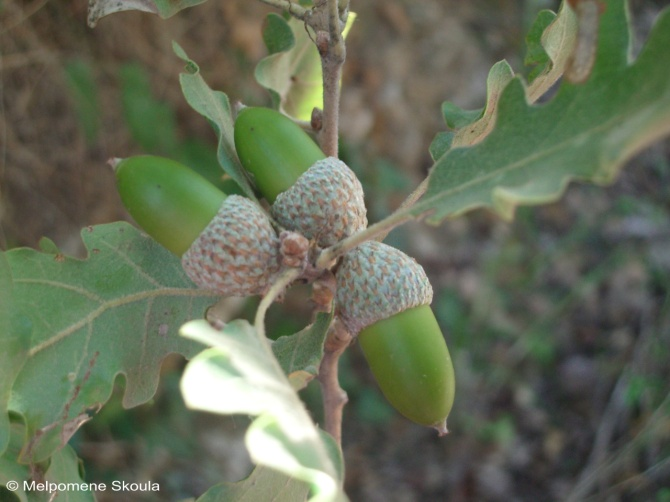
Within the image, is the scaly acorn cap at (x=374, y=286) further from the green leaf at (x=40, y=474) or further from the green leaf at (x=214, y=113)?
the green leaf at (x=40, y=474)

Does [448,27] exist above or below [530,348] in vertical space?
above

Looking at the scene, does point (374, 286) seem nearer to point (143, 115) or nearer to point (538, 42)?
point (538, 42)

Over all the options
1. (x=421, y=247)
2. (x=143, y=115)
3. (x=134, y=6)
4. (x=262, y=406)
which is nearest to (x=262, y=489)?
(x=262, y=406)

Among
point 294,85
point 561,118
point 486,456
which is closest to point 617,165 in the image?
point 561,118

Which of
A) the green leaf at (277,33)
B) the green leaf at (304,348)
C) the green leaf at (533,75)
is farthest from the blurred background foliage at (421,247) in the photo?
the green leaf at (533,75)

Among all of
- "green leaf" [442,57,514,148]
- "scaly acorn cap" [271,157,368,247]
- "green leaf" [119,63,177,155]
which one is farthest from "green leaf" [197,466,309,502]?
"green leaf" [119,63,177,155]

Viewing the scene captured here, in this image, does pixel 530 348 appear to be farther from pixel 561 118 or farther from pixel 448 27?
pixel 561 118
